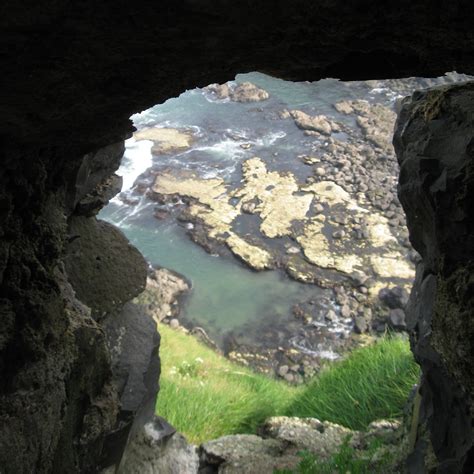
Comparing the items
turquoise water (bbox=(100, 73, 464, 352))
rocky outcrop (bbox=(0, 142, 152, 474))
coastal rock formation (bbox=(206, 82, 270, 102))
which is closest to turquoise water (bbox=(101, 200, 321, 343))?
turquoise water (bbox=(100, 73, 464, 352))

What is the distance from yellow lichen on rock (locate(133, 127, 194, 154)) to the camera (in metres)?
27.6

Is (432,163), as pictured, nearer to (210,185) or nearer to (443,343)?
(443,343)

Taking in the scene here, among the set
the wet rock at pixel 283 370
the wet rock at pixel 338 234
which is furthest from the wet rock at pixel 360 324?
the wet rock at pixel 338 234

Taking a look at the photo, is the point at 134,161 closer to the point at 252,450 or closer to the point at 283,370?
the point at 283,370

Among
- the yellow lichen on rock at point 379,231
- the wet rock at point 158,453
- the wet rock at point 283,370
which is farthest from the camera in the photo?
the yellow lichen on rock at point 379,231

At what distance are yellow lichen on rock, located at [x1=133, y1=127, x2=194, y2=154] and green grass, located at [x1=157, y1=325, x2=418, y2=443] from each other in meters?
16.6

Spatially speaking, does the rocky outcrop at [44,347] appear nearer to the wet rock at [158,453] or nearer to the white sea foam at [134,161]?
the wet rock at [158,453]

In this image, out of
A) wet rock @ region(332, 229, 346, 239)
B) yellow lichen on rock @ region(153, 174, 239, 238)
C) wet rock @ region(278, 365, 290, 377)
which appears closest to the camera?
wet rock @ region(278, 365, 290, 377)

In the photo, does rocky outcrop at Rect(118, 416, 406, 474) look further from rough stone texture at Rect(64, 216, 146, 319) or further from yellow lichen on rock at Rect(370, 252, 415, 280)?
yellow lichen on rock at Rect(370, 252, 415, 280)

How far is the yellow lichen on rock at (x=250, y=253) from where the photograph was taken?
21.4m

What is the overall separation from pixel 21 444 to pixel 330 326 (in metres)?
16.7

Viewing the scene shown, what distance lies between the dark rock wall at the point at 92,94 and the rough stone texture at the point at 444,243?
30mm

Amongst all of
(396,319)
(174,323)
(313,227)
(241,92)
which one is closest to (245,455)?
(174,323)

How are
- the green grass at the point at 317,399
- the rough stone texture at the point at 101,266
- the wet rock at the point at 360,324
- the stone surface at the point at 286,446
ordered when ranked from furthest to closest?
Result: the wet rock at the point at 360,324, the green grass at the point at 317,399, the stone surface at the point at 286,446, the rough stone texture at the point at 101,266
